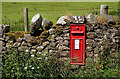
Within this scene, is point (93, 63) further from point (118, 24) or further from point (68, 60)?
point (118, 24)

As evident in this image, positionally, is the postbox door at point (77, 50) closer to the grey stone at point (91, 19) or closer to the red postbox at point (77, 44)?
the red postbox at point (77, 44)

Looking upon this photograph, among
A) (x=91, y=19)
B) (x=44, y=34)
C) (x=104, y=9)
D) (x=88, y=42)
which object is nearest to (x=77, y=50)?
(x=88, y=42)

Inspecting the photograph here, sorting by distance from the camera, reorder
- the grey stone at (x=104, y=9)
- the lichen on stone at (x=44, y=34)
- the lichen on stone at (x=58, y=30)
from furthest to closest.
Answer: the grey stone at (x=104, y=9) < the lichen on stone at (x=44, y=34) < the lichen on stone at (x=58, y=30)

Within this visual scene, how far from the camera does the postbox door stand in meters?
5.53

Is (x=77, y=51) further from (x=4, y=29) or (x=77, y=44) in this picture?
(x=4, y=29)

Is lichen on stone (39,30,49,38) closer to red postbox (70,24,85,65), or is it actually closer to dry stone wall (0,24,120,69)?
dry stone wall (0,24,120,69)

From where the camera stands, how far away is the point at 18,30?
6.48 m

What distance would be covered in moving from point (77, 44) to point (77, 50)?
0.20 meters

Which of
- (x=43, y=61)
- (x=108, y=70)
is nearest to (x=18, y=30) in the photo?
(x=43, y=61)

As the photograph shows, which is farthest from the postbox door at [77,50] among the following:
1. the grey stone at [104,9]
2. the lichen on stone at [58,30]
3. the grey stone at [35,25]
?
the grey stone at [104,9]

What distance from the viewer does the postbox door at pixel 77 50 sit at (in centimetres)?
553

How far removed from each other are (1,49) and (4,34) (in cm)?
52

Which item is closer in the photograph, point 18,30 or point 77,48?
point 77,48

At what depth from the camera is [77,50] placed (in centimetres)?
558
